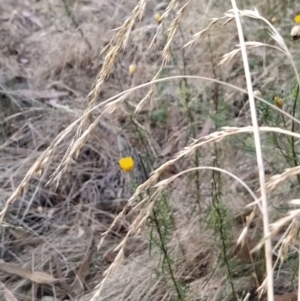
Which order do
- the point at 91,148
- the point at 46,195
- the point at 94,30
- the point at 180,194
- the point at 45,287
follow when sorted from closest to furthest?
the point at 45,287
the point at 180,194
the point at 46,195
the point at 91,148
the point at 94,30

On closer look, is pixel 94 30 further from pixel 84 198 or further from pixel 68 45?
pixel 84 198

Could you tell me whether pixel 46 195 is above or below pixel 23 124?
below

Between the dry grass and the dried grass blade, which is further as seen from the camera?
the dried grass blade

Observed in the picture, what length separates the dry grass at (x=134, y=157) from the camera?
1780mm

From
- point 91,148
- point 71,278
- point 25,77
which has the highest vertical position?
point 25,77

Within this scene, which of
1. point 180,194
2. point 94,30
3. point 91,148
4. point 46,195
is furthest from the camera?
point 94,30

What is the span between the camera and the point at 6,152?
2.55 m

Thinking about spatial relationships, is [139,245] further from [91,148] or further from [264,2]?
[264,2]

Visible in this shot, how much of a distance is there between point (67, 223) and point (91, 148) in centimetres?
37

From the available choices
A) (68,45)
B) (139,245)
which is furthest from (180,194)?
(68,45)

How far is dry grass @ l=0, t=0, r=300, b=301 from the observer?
178 cm

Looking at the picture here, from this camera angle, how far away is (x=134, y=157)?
2.38 m

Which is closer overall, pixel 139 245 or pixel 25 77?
pixel 139 245

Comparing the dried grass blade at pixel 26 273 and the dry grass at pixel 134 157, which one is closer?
the dry grass at pixel 134 157
